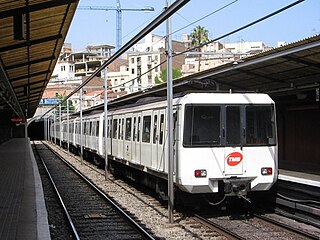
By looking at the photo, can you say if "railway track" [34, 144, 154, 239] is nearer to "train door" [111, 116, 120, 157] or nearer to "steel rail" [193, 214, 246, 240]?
"steel rail" [193, 214, 246, 240]

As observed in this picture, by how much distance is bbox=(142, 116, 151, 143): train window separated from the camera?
545 inches

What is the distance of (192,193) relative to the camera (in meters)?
11.0

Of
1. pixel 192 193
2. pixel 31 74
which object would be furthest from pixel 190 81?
pixel 31 74

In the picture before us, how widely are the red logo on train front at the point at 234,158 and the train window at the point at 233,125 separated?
24 cm

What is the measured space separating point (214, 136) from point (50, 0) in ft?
14.3

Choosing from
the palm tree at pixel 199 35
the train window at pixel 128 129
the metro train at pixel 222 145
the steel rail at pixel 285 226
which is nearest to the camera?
the steel rail at pixel 285 226

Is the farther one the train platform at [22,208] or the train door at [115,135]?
the train door at [115,135]

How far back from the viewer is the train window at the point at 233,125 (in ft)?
36.9

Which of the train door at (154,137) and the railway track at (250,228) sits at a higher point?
the train door at (154,137)

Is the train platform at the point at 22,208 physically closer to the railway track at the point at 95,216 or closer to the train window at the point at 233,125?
the railway track at the point at 95,216

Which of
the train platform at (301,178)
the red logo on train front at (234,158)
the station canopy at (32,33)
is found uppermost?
the station canopy at (32,33)

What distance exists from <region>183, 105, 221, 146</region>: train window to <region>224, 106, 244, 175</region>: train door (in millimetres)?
226

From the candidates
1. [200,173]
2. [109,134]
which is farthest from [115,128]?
[200,173]

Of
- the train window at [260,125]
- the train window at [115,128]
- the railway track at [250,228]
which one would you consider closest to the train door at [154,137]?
the railway track at [250,228]
